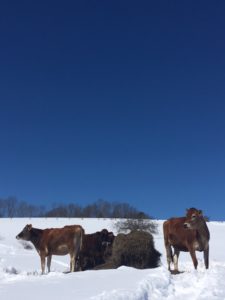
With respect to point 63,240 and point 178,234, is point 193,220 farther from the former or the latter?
point 63,240

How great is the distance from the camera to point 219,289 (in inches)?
336

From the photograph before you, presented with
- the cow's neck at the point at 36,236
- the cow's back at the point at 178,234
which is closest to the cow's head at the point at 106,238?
the cow's neck at the point at 36,236

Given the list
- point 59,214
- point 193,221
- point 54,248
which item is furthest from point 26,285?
point 59,214

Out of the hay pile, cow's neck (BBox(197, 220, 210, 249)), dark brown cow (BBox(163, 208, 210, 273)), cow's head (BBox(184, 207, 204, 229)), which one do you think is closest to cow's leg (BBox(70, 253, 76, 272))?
the hay pile

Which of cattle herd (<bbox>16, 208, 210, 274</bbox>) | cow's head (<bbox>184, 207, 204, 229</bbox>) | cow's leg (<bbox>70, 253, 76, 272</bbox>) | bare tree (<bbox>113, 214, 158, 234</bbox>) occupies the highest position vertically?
bare tree (<bbox>113, 214, 158, 234</bbox>)

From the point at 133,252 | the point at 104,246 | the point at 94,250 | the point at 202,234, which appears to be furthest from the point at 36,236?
the point at 202,234

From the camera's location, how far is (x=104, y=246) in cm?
1748

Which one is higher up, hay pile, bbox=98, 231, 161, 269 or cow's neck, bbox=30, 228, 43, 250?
cow's neck, bbox=30, 228, 43, 250

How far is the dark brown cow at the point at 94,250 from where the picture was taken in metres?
16.9

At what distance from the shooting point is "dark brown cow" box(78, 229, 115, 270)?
55.6 feet

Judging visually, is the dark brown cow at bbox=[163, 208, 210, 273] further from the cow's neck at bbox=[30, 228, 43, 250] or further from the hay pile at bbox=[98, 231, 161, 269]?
the cow's neck at bbox=[30, 228, 43, 250]

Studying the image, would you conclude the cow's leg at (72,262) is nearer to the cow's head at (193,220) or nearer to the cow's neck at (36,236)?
the cow's neck at (36,236)

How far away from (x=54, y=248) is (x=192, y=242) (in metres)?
5.35

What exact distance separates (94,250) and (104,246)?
458mm
